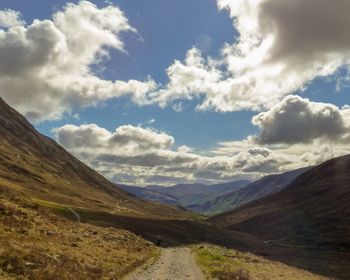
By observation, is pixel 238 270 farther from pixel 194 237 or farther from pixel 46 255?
pixel 194 237

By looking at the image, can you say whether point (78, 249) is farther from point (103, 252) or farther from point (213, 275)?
point (213, 275)

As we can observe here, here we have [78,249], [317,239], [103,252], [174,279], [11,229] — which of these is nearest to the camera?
[174,279]

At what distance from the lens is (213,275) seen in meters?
42.0

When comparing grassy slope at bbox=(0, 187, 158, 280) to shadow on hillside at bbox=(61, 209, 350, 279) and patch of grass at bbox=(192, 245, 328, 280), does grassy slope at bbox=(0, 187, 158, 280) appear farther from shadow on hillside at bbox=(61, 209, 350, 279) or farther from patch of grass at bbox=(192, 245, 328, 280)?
shadow on hillside at bbox=(61, 209, 350, 279)

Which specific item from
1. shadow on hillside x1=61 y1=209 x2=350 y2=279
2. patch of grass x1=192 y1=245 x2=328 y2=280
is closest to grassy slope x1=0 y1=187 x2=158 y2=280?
patch of grass x1=192 y1=245 x2=328 y2=280

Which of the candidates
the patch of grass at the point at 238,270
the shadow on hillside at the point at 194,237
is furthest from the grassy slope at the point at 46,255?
the shadow on hillside at the point at 194,237

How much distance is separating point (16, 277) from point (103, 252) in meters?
23.2

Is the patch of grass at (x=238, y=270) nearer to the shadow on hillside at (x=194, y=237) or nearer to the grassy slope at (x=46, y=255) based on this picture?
the grassy slope at (x=46, y=255)

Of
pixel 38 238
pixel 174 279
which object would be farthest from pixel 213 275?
pixel 38 238

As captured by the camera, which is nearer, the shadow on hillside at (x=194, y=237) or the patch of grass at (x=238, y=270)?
the patch of grass at (x=238, y=270)

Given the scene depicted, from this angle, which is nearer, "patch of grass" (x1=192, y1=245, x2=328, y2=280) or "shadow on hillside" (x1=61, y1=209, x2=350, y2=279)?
"patch of grass" (x1=192, y1=245, x2=328, y2=280)

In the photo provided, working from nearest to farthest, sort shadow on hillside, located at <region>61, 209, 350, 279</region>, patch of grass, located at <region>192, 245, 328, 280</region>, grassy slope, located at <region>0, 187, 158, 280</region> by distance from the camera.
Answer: grassy slope, located at <region>0, 187, 158, 280</region>, patch of grass, located at <region>192, 245, 328, 280</region>, shadow on hillside, located at <region>61, 209, 350, 279</region>

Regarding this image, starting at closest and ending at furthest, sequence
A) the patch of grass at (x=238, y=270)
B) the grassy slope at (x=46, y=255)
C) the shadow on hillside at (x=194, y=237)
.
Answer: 1. the grassy slope at (x=46, y=255)
2. the patch of grass at (x=238, y=270)
3. the shadow on hillside at (x=194, y=237)

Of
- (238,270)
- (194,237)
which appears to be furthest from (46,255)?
(194,237)
